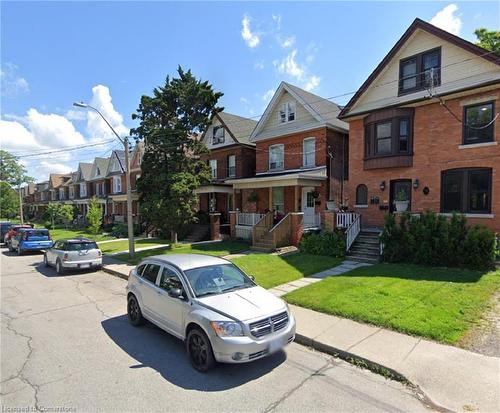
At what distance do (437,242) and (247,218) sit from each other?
36.0ft

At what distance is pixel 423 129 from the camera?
1416 cm

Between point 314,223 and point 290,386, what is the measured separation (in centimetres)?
1379

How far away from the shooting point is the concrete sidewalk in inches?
161

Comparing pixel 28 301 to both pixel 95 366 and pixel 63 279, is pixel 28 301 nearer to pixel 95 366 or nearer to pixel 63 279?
pixel 63 279

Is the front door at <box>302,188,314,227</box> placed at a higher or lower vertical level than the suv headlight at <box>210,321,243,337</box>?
higher

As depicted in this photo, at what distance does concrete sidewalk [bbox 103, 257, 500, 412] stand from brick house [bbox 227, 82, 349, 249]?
9.44 m

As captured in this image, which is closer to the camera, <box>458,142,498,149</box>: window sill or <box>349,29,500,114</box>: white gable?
<box>458,142,498,149</box>: window sill

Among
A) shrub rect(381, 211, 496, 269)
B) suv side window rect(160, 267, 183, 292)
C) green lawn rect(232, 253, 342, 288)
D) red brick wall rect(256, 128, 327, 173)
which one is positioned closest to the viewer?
suv side window rect(160, 267, 183, 292)

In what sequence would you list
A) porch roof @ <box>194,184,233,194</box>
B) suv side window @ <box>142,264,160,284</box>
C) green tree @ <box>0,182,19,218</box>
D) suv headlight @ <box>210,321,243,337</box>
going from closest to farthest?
suv headlight @ <box>210,321,243,337</box>, suv side window @ <box>142,264,160,284</box>, porch roof @ <box>194,184,233,194</box>, green tree @ <box>0,182,19,218</box>

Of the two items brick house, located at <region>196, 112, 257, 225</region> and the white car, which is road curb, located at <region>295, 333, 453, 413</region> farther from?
brick house, located at <region>196, 112, 257, 225</region>

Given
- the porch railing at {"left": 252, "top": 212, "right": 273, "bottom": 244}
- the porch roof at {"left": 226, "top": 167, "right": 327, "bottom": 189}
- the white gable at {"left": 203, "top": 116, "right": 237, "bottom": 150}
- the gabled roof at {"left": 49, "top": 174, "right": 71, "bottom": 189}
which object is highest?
the white gable at {"left": 203, "top": 116, "right": 237, "bottom": 150}

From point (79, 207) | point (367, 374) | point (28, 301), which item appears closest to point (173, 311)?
point (367, 374)

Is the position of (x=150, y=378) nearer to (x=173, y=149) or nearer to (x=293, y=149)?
(x=173, y=149)

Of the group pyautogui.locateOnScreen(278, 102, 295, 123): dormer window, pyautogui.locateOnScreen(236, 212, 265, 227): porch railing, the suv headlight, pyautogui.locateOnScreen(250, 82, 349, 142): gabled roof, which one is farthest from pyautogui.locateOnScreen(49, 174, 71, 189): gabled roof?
the suv headlight
